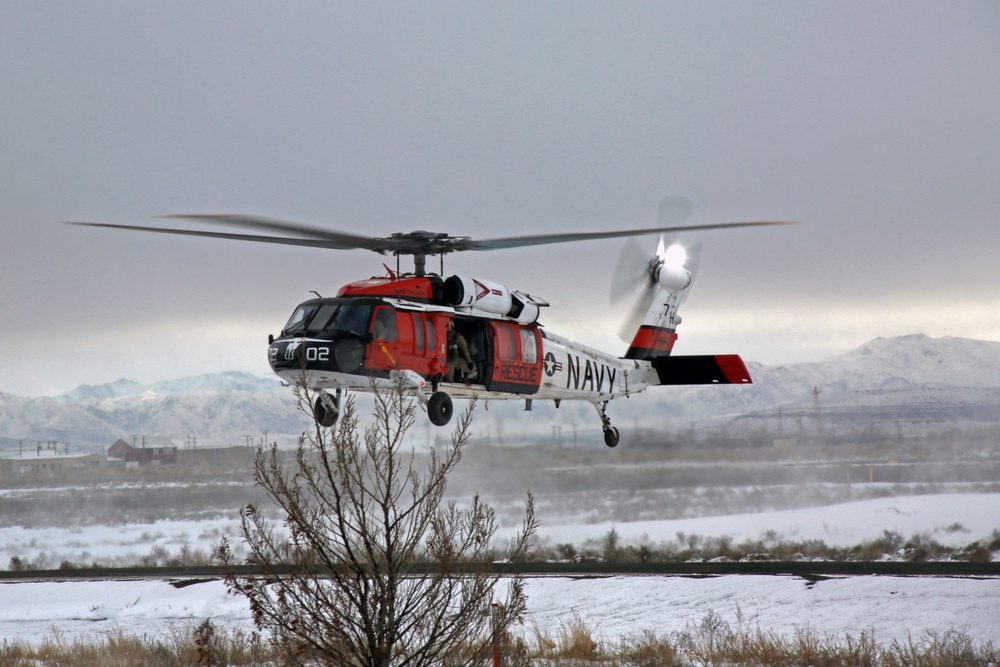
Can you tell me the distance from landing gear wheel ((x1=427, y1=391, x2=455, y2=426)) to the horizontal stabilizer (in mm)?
7003

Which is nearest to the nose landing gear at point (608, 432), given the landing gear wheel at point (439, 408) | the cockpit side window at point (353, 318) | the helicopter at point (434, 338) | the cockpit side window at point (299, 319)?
the helicopter at point (434, 338)

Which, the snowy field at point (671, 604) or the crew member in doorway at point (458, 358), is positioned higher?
the crew member in doorway at point (458, 358)

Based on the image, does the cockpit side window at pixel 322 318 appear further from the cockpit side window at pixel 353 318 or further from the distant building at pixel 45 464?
A: the distant building at pixel 45 464

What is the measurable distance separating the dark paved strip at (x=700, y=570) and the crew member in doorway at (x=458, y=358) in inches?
198

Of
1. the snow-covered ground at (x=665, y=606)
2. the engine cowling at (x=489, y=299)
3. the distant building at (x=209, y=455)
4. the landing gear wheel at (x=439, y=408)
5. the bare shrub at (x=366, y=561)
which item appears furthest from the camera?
the distant building at (x=209, y=455)

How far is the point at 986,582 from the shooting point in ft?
71.9

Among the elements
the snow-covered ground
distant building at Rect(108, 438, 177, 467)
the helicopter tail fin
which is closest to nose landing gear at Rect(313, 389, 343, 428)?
the snow-covered ground

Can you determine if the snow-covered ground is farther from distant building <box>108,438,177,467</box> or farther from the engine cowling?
distant building <box>108,438,177,467</box>

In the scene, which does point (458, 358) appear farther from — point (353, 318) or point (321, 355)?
point (321, 355)

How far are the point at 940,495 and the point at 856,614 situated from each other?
25982 millimetres

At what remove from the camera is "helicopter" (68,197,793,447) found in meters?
17.9

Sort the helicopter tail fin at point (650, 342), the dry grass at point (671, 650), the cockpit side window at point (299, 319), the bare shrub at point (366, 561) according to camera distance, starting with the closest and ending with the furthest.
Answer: the bare shrub at point (366, 561), the dry grass at point (671, 650), the cockpit side window at point (299, 319), the helicopter tail fin at point (650, 342)

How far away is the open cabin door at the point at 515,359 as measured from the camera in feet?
67.0

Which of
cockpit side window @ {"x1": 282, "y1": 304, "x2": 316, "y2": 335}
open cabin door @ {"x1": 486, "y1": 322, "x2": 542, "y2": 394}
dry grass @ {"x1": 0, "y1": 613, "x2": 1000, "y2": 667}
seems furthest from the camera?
open cabin door @ {"x1": 486, "y1": 322, "x2": 542, "y2": 394}
